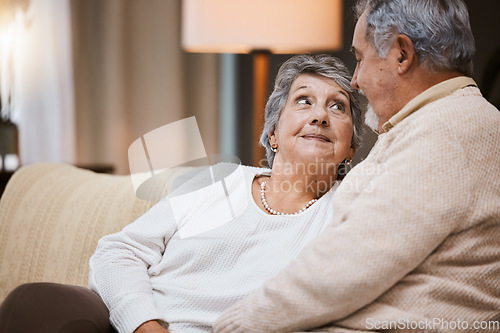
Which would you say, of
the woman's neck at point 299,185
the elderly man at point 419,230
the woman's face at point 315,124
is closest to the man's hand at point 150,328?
the elderly man at point 419,230

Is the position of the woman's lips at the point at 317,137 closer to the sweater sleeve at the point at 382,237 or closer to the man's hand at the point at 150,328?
the sweater sleeve at the point at 382,237

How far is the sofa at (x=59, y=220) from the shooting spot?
5.41 feet

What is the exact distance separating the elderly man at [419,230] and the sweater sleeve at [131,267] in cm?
26

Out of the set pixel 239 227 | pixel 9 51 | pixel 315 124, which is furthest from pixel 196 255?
pixel 9 51

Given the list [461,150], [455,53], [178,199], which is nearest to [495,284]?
[461,150]

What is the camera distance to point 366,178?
1.04 meters

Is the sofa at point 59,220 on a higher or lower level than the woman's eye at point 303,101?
lower

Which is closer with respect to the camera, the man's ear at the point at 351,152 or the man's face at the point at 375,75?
the man's face at the point at 375,75

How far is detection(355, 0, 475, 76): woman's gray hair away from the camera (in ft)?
3.45

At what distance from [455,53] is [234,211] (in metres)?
0.62

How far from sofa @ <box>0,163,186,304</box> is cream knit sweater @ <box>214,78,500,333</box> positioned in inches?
29.7

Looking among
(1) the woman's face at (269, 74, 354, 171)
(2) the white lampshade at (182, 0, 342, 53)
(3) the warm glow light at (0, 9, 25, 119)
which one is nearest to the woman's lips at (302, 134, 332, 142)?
(1) the woman's face at (269, 74, 354, 171)

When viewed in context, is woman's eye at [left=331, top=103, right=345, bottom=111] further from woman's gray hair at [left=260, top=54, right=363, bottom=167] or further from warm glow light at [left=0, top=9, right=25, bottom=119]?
warm glow light at [left=0, top=9, right=25, bottom=119]

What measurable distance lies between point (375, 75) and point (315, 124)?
24 centimetres
